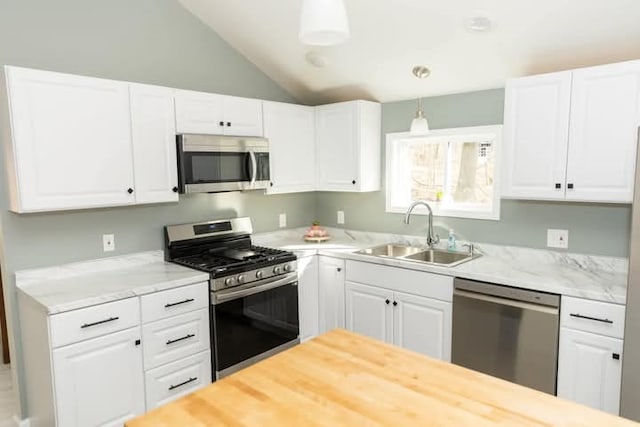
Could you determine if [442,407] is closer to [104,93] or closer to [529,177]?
[529,177]

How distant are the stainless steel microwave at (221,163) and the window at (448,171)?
1202mm

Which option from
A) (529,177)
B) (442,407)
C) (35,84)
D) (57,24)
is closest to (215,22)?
(57,24)

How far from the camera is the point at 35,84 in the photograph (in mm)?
2338

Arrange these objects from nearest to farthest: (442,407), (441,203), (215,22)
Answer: (442,407)
(215,22)
(441,203)

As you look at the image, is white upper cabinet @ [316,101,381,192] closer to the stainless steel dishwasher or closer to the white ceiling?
the white ceiling

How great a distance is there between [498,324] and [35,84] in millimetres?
2975

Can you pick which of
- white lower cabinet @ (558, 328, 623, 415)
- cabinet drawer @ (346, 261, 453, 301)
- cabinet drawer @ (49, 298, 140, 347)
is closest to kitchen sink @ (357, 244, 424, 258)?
cabinet drawer @ (346, 261, 453, 301)

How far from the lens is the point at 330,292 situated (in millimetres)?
3582

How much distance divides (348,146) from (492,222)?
4.35ft

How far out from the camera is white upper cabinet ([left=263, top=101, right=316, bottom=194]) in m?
3.61

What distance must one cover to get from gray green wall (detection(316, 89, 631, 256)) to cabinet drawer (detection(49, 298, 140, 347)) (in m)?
2.27

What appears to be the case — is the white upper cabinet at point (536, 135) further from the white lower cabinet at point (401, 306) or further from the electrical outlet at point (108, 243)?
the electrical outlet at point (108, 243)

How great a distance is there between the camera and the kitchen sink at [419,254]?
3358mm

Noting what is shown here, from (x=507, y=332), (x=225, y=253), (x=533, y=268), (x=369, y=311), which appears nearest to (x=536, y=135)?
(x=533, y=268)
